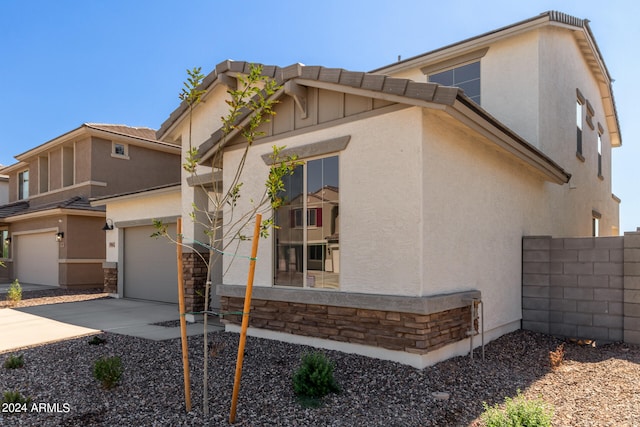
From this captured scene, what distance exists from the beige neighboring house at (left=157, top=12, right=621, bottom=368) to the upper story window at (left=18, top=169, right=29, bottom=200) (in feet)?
59.7

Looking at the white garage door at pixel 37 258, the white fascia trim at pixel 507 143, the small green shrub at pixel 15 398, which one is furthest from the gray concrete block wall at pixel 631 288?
the white garage door at pixel 37 258

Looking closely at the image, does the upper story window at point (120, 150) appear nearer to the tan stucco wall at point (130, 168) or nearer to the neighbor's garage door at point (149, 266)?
the tan stucco wall at point (130, 168)

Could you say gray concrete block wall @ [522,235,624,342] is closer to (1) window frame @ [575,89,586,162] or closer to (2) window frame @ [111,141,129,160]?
(1) window frame @ [575,89,586,162]

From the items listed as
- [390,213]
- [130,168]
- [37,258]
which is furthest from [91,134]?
[390,213]

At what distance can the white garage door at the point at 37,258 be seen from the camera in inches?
697

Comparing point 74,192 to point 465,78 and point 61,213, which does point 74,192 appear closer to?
point 61,213

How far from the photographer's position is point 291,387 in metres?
4.98

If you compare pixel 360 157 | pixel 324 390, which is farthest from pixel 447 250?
pixel 324 390

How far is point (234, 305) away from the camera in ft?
25.8

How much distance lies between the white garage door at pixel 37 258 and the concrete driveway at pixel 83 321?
258 inches

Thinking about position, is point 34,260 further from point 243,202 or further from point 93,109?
point 243,202

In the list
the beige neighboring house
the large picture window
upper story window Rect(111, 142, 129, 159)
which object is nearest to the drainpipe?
the beige neighboring house

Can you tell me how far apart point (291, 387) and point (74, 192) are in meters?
16.6

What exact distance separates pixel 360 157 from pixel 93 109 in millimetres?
17623
